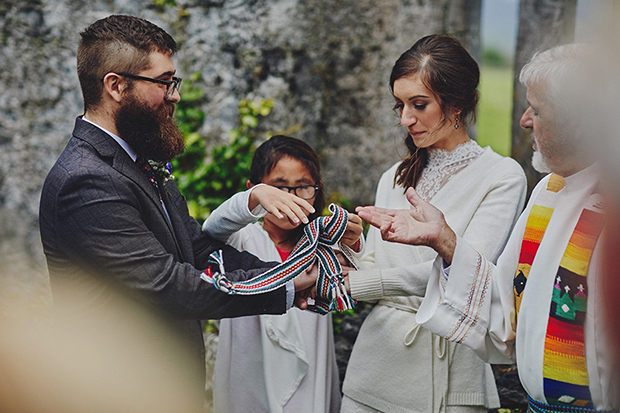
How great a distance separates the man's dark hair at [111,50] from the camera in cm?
220

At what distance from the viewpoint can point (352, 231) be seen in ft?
8.52

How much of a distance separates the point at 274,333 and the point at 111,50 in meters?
1.48

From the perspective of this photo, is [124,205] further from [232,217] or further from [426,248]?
[426,248]

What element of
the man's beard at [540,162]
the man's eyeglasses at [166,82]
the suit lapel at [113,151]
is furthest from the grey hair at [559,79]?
the suit lapel at [113,151]

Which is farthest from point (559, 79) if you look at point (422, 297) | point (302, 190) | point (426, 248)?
point (302, 190)

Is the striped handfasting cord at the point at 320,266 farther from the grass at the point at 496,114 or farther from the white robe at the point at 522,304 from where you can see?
the grass at the point at 496,114

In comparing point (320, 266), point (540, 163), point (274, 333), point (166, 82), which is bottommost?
point (274, 333)

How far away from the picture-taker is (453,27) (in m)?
4.84

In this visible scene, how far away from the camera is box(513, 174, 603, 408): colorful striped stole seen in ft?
5.81

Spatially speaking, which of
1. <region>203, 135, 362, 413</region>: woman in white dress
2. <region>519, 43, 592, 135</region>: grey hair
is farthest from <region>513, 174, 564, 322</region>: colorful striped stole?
<region>203, 135, 362, 413</region>: woman in white dress

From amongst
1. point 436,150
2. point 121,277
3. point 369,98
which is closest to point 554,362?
point 436,150

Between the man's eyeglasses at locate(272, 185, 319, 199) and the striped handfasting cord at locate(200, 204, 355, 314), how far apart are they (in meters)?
0.42

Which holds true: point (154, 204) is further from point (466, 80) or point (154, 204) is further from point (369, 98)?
point (369, 98)

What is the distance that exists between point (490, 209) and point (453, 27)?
9.76 feet
